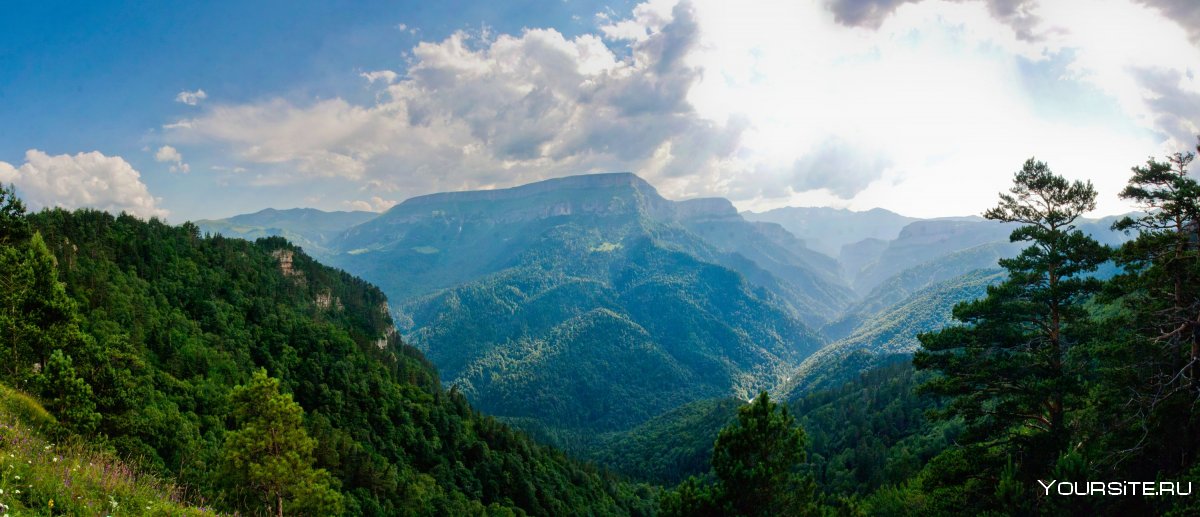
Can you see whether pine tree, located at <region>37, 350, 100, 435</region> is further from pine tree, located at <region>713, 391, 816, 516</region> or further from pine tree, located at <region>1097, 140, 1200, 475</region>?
pine tree, located at <region>1097, 140, 1200, 475</region>

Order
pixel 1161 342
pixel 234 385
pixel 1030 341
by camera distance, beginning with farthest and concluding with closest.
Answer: pixel 234 385 → pixel 1030 341 → pixel 1161 342

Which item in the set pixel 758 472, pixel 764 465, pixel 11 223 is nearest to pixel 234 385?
pixel 11 223

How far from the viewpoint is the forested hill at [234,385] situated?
2447 cm

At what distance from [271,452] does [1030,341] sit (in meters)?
35.7

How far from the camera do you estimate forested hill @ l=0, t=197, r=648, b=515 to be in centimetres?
2447

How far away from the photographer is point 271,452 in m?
24.4

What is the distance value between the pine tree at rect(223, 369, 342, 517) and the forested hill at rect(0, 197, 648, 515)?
0.09 metres

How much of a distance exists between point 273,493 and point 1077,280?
38014 millimetres

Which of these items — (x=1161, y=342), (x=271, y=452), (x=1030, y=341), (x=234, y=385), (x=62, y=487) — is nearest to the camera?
(x=62, y=487)

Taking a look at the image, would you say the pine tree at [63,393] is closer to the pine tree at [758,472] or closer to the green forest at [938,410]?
the green forest at [938,410]

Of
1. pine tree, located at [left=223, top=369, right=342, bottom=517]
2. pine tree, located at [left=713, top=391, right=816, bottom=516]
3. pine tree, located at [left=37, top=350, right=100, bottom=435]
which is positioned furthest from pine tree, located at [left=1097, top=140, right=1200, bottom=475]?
pine tree, located at [left=37, top=350, right=100, bottom=435]

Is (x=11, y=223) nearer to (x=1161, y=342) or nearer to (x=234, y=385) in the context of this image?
(x=234, y=385)

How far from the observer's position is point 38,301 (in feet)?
84.2

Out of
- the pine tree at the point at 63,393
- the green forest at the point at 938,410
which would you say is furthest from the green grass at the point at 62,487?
the pine tree at the point at 63,393
